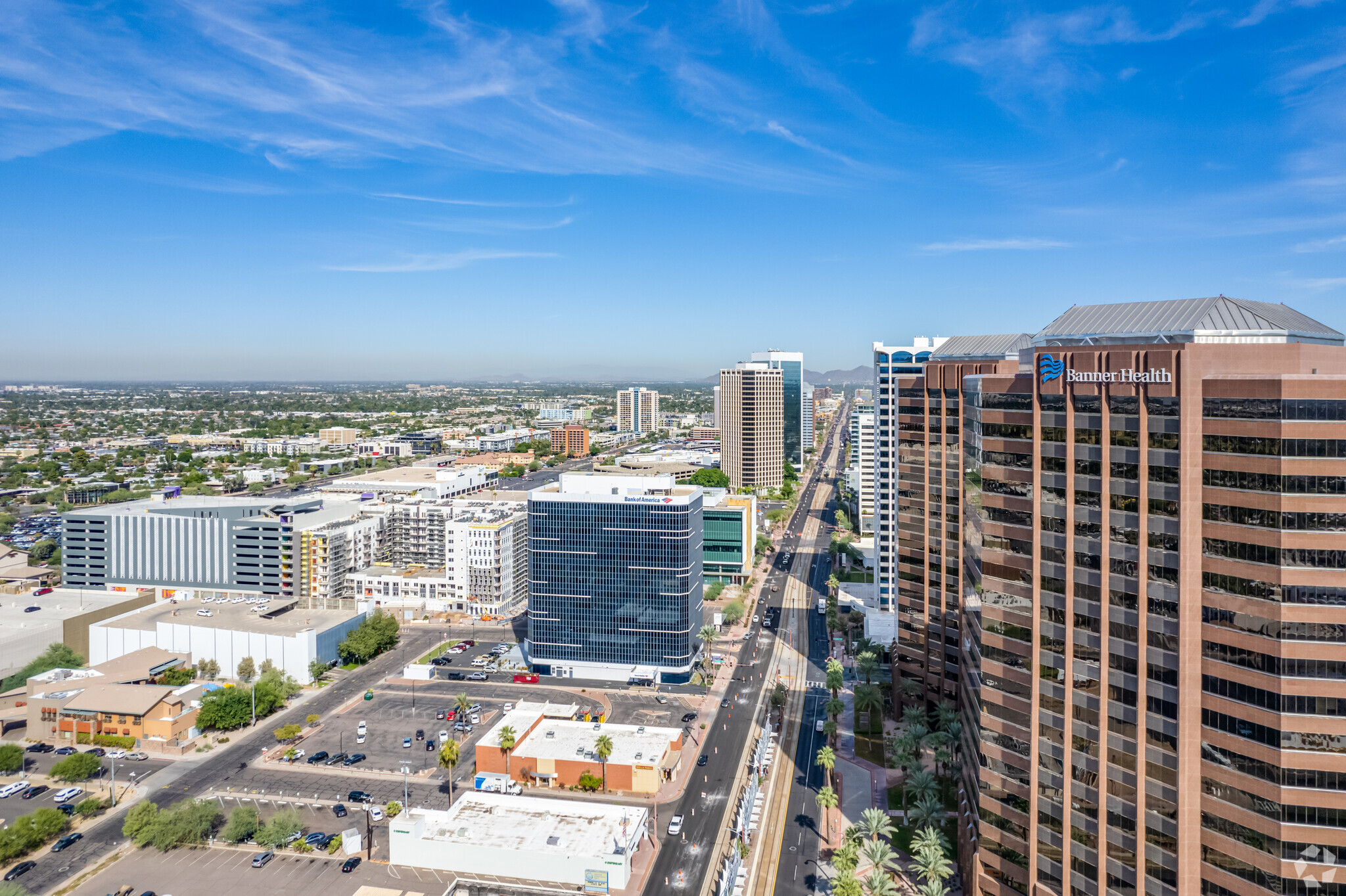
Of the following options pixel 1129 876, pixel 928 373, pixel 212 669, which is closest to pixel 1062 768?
pixel 1129 876

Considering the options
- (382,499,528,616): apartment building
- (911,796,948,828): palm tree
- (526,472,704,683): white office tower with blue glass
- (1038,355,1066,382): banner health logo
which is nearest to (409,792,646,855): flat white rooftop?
(911,796,948,828): palm tree

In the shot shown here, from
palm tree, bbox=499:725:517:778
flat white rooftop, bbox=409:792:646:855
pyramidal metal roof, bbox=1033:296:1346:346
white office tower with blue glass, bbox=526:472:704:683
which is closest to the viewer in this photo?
pyramidal metal roof, bbox=1033:296:1346:346

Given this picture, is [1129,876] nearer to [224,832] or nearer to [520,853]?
[520,853]

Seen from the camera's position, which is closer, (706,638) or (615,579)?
(615,579)

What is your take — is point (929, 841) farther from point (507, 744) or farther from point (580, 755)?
point (507, 744)

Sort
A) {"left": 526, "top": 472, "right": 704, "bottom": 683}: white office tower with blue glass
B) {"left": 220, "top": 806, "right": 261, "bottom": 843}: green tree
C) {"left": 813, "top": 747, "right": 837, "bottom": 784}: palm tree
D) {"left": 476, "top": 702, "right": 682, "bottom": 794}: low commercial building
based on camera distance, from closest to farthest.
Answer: {"left": 220, "top": 806, "right": 261, "bottom": 843}: green tree → {"left": 813, "top": 747, "right": 837, "bottom": 784}: palm tree → {"left": 476, "top": 702, "right": 682, "bottom": 794}: low commercial building → {"left": 526, "top": 472, "right": 704, "bottom": 683}: white office tower with blue glass

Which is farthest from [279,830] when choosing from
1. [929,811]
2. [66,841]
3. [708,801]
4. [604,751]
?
[929,811]

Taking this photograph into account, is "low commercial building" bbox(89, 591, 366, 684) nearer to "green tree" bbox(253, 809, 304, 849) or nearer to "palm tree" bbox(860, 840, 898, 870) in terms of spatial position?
"green tree" bbox(253, 809, 304, 849)
